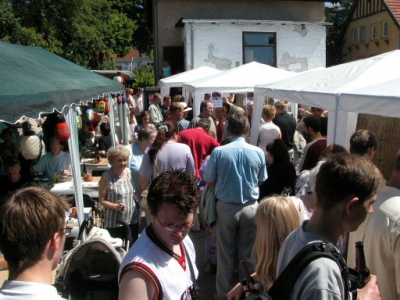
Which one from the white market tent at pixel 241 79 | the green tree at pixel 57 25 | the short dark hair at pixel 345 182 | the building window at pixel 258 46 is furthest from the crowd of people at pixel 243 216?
the building window at pixel 258 46

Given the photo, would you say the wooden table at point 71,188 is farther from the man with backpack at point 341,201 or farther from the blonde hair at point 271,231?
the man with backpack at point 341,201

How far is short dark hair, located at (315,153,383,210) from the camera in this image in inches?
72.2

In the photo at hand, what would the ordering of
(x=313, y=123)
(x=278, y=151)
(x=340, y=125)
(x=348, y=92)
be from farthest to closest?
(x=313, y=123) < (x=340, y=125) < (x=278, y=151) < (x=348, y=92)

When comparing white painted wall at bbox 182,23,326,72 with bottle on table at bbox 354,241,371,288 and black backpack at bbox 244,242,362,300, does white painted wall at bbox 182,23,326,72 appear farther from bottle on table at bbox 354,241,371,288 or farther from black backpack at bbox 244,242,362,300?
black backpack at bbox 244,242,362,300

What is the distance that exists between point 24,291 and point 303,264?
954 mm

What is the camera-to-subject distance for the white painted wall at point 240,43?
71.6 feet

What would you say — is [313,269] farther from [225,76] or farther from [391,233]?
[225,76]

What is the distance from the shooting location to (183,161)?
578cm

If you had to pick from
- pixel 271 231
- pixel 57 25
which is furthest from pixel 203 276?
pixel 57 25

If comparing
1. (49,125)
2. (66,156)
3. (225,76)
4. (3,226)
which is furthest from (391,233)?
(225,76)

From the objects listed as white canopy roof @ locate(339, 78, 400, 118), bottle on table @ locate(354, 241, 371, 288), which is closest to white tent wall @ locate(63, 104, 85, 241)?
white canopy roof @ locate(339, 78, 400, 118)

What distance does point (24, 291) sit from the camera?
166cm

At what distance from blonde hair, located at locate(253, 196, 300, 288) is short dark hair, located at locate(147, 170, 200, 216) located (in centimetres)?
73

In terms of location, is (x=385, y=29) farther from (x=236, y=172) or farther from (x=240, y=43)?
(x=236, y=172)
